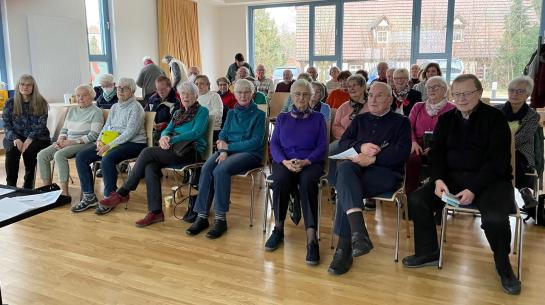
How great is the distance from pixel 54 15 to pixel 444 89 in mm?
6046

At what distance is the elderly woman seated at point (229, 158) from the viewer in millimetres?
3145

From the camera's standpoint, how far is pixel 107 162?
3.65m

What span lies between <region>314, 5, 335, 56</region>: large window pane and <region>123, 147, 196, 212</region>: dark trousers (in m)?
7.87

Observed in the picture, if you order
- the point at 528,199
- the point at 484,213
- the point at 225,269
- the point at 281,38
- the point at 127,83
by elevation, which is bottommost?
the point at 225,269

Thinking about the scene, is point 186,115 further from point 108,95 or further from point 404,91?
point 404,91

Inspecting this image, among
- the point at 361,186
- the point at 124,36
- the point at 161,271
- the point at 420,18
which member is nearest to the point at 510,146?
the point at 361,186

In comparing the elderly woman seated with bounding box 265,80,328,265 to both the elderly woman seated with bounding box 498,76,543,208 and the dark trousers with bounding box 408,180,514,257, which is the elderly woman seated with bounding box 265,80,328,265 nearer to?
the dark trousers with bounding box 408,180,514,257

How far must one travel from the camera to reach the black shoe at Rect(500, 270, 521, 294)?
7.40 ft

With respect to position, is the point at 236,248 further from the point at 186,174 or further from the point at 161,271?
the point at 186,174

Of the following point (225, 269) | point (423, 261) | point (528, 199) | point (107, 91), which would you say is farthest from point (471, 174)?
point (107, 91)

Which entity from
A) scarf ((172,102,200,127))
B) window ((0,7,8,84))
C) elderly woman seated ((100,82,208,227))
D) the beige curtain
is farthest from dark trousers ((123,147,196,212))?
the beige curtain

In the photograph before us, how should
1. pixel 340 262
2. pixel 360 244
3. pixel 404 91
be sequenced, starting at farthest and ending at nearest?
1. pixel 404 91
2. pixel 340 262
3. pixel 360 244

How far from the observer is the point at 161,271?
2568mm

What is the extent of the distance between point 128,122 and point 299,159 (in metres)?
1.68
